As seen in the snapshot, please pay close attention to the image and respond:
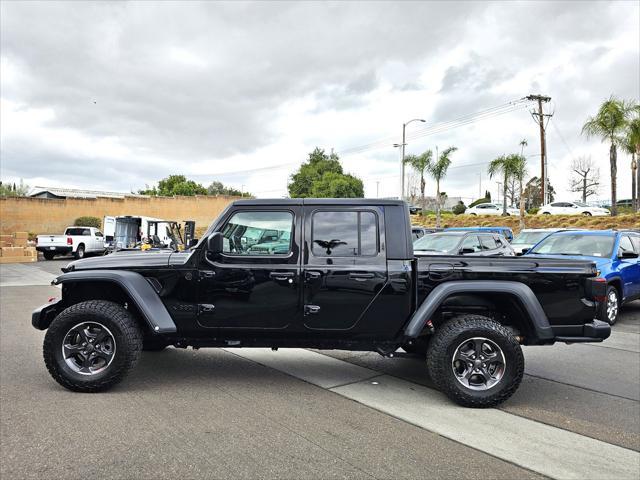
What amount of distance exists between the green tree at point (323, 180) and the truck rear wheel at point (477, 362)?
174ft

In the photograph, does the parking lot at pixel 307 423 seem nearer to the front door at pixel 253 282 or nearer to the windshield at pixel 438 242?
the front door at pixel 253 282

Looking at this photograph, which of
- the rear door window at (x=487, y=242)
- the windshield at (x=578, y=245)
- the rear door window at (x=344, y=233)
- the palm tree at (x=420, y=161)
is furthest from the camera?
the palm tree at (x=420, y=161)

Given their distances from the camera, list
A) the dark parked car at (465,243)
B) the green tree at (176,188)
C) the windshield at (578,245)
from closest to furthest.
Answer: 1. the windshield at (578,245)
2. the dark parked car at (465,243)
3. the green tree at (176,188)

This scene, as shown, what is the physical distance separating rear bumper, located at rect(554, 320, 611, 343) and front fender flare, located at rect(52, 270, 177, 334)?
12.3 feet

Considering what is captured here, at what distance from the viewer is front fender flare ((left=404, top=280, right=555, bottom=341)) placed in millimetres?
4566

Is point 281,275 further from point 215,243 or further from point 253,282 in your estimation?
point 215,243

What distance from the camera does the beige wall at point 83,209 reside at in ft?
121

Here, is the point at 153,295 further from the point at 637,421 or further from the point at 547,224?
the point at 547,224

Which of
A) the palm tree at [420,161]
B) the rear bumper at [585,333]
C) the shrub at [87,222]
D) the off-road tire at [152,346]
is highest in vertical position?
the palm tree at [420,161]

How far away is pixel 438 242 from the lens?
13.0 metres

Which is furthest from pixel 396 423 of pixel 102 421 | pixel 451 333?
pixel 102 421

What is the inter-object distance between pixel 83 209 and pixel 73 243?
1486cm

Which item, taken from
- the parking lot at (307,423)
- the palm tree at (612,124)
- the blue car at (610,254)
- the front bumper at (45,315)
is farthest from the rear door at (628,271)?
the palm tree at (612,124)

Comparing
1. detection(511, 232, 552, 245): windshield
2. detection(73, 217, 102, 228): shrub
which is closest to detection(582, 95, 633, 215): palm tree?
detection(511, 232, 552, 245): windshield
